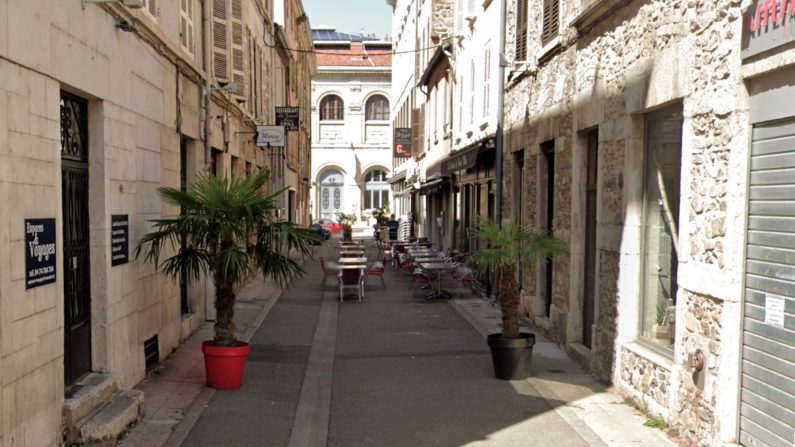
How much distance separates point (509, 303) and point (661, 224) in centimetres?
190

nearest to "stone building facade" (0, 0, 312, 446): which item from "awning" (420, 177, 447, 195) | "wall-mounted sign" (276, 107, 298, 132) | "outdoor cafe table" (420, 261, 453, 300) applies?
"outdoor cafe table" (420, 261, 453, 300)

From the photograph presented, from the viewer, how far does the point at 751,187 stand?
5.28 meters

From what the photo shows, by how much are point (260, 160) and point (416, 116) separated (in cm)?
1188

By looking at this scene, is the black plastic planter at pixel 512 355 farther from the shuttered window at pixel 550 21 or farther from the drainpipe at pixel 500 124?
the drainpipe at pixel 500 124

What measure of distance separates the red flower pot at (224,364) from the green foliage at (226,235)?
125mm

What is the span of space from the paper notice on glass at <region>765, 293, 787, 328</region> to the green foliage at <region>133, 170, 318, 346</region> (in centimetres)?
426

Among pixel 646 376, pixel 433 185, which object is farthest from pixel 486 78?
pixel 646 376

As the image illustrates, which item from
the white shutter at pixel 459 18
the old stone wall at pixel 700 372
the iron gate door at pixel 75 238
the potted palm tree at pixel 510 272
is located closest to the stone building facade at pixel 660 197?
the old stone wall at pixel 700 372

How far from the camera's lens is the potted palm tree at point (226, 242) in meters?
7.32

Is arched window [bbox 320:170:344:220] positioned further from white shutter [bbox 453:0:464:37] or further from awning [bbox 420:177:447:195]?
white shutter [bbox 453:0:464:37]

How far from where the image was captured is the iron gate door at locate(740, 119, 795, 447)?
4.84m

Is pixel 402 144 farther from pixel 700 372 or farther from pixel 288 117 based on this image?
pixel 700 372

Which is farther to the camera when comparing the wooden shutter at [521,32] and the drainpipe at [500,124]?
the drainpipe at [500,124]

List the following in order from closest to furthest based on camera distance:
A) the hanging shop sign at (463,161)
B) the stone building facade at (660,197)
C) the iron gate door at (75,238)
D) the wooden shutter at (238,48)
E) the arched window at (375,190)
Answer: the stone building facade at (660,197)
the iron gate door at (75,238)
the wooden shutter at (238,48)
the hanging shop sign at (463,161)
the arched window at (375,190)
